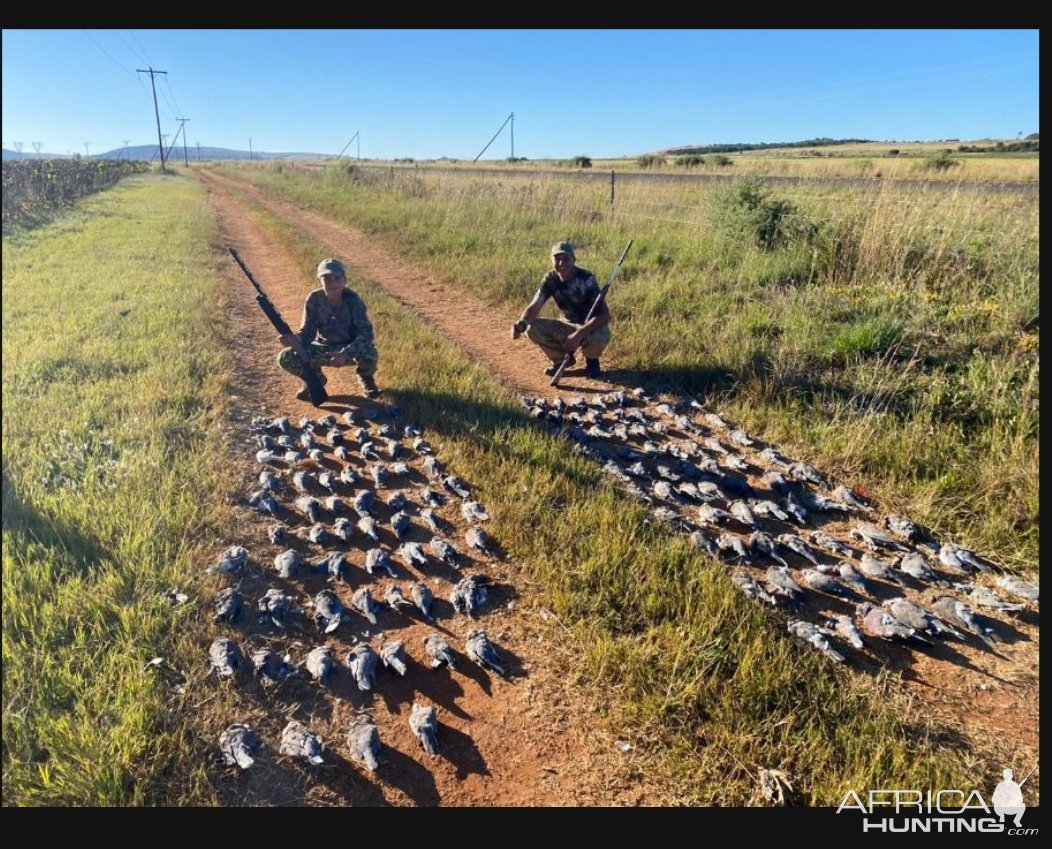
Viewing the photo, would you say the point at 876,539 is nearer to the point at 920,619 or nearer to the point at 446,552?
the point at 920,619

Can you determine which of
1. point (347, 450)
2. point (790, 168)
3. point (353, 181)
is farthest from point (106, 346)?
point (790, 168)

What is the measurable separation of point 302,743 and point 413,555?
1666 millimetres

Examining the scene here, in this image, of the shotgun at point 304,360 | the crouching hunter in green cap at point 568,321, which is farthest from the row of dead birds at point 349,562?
the crouching hunter in green cap at point 568,321

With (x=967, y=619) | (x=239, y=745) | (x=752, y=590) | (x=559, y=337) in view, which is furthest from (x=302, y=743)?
(x=559, y=337)

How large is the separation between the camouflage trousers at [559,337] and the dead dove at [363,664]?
567 centimetres

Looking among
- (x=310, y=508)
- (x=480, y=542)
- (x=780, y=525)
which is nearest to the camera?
(x=480, y=542)

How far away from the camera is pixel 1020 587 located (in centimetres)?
447

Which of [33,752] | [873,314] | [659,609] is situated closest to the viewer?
[33,752]

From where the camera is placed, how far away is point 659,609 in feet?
13.3

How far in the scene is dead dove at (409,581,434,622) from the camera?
4.14 metres

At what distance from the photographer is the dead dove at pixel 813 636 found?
3758mm

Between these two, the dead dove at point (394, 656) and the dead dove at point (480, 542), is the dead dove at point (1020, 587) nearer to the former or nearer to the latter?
the dead dove at point (480, 542)
